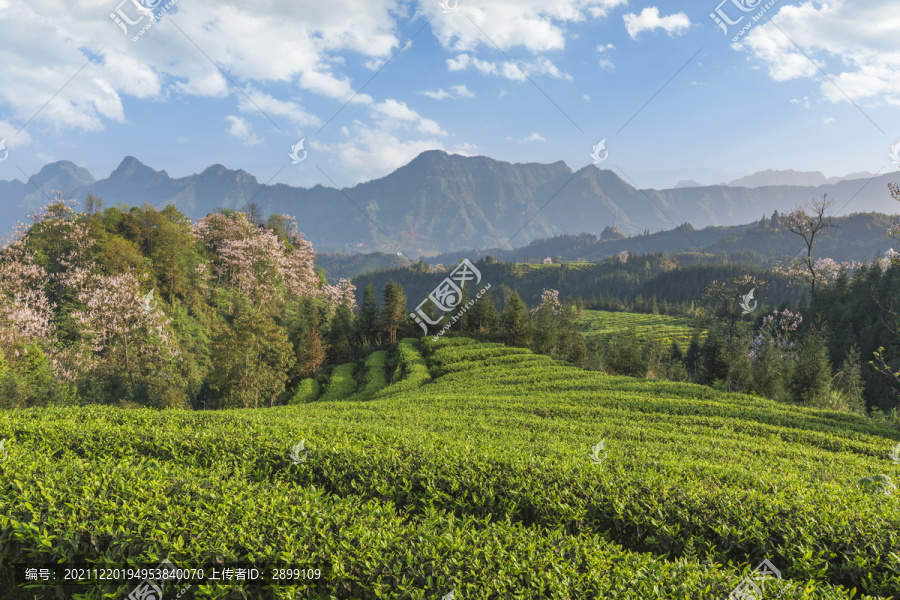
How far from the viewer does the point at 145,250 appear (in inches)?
1425

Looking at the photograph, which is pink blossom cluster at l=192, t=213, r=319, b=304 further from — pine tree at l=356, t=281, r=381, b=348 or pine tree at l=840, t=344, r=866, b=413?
pine tree at l=840, t=344, r=866, b=413

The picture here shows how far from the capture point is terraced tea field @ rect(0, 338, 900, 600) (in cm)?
389

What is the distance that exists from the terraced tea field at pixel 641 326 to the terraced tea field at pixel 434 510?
230 ft

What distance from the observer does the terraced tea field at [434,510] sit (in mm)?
3893

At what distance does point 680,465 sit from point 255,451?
762 centimetres

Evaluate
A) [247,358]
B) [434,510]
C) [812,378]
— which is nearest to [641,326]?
[812,378]

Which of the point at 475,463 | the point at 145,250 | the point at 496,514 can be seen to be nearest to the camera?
the point at 496,514

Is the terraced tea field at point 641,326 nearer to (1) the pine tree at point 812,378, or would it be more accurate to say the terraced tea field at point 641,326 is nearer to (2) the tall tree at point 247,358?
(1) the pine tree at point 812,378

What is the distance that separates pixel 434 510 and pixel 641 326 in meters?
95.9

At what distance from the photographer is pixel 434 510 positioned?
5102 mm

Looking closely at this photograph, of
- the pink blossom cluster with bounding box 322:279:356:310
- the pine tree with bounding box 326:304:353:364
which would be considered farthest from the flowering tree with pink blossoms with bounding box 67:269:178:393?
the pink blossom cluster with bounding box 322:279:356:310

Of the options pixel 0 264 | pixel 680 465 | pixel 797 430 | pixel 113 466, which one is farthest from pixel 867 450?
pixel 0 264

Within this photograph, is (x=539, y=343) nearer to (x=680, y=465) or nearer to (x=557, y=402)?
(x=557, y=402)

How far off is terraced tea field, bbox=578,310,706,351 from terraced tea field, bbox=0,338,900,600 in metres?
70.0
